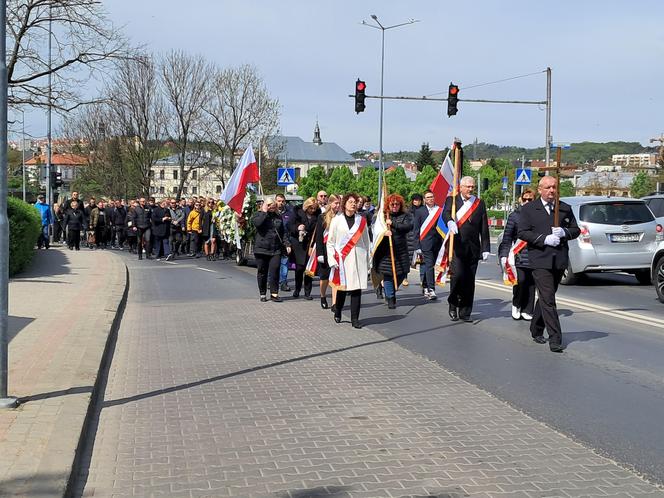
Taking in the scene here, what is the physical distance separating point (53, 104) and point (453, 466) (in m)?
17.1

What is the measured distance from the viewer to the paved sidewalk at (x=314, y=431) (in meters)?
4.66

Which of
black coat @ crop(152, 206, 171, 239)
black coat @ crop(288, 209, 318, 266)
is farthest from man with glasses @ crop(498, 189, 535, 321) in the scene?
black coat @ crop(152, 206, 171, 239)

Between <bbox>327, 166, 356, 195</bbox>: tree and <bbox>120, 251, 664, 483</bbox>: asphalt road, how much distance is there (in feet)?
357

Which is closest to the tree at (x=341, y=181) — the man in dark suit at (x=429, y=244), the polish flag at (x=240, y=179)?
the polish flag at (x=240, y=179)

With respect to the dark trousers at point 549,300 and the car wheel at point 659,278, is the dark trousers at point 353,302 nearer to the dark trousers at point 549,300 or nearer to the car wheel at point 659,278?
the dark trousers at point 549,300

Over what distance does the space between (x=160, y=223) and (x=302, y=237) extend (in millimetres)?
11287

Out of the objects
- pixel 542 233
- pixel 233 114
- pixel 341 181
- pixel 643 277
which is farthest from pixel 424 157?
pixel 542 233

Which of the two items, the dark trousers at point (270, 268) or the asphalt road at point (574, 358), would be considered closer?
Answer: the asphalt road at point (574, 358)

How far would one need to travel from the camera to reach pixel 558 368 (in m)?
8.05

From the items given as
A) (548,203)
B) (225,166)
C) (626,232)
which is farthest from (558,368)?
(225,166)

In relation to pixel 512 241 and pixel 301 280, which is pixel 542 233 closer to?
pixel 512 241

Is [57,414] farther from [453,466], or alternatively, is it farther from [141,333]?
[141,333]

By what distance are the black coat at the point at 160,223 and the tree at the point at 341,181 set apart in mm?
98346

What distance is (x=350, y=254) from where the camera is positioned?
1093 cm
